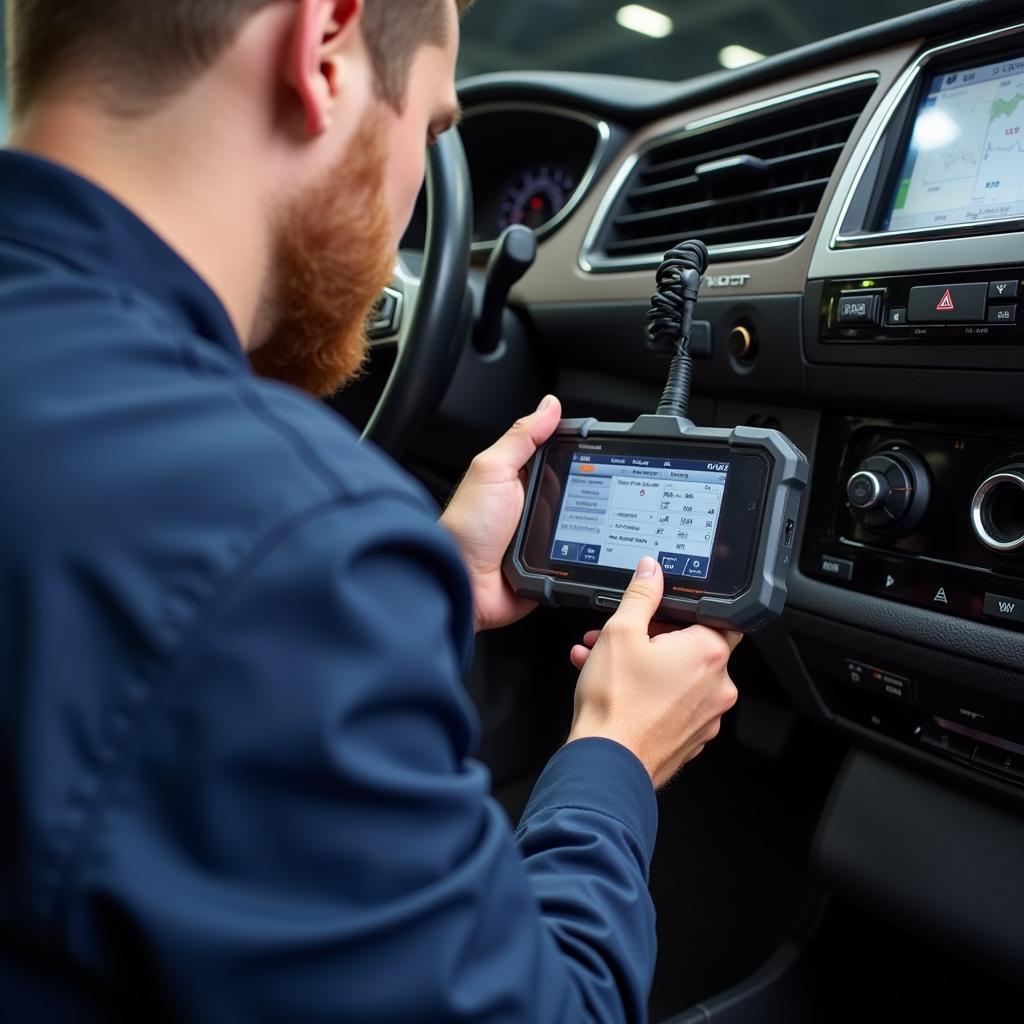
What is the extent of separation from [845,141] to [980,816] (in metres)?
0.76

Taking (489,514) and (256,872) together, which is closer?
(256,872)

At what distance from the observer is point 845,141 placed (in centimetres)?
119

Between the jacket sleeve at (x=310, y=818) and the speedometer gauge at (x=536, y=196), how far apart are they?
54.1 inches

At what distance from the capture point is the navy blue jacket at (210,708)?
377 mm

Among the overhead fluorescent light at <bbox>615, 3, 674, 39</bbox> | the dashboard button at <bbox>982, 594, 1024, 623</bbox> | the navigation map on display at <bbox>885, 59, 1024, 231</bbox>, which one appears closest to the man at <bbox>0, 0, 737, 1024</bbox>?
the dashboard button at <bbox>982, 594, 1024, 623</bbox>

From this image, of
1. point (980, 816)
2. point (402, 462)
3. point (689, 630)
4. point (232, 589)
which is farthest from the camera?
point (402, 462)

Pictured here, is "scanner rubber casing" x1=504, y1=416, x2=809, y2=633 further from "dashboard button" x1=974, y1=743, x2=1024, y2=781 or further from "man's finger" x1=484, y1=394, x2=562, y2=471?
"dashboard button" x1=974, y1=743, x2=1024, y2=781

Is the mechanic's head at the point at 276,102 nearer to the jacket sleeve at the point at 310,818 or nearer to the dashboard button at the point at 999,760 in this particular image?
the jacket sleeve at the point at 310,818

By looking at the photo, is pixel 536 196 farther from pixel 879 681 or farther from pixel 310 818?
pixel 310 818

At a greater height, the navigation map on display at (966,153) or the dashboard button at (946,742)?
the navigation map on display at (966,153)

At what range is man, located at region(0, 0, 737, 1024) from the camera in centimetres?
38

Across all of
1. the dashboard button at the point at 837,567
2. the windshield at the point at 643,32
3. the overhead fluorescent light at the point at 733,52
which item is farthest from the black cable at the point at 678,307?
the overhead fluorescent light at the point at 733,52

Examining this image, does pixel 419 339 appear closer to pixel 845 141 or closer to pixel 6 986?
pixel 845 141

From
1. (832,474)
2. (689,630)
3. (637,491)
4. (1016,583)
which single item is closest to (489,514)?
(637,491)
